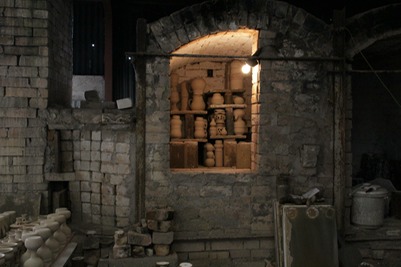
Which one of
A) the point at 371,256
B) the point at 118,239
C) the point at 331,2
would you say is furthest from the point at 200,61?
the point at 371,256

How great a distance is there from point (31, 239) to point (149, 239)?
1.73m

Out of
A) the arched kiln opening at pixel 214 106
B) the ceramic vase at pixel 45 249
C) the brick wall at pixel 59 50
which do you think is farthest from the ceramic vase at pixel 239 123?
the ceramic vase at pixel 45 249

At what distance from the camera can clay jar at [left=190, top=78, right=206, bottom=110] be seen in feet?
25.8

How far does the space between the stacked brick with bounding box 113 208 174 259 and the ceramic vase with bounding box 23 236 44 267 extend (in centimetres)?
132

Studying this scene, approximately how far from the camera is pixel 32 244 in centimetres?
459

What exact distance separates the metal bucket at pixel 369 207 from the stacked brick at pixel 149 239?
2.96m

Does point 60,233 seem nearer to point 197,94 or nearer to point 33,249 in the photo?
point 33,249

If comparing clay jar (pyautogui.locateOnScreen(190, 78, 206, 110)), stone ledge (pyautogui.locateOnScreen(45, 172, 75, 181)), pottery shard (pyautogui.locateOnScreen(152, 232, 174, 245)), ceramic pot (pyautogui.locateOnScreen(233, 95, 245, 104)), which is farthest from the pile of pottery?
ceramic pot (pyautogui.locateOnScreen(233, 95, 245, 104))

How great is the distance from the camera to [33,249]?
15.2 feet

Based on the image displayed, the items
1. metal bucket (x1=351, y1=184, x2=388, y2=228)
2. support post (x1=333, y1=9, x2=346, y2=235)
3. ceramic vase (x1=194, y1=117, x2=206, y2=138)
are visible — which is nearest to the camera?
support post (x1=333, y1=9, x2=346, y2=235)

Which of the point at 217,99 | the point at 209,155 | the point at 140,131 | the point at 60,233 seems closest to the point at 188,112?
the point at 217,99

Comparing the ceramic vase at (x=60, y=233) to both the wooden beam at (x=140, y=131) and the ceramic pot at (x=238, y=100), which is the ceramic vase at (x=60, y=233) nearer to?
the wooden beam at (x=140, y=131)

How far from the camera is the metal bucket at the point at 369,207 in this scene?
21.8 feet

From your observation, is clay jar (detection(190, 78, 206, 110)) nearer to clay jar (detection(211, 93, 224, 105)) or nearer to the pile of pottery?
clay jar (detection(211, 93, 224, 105))
